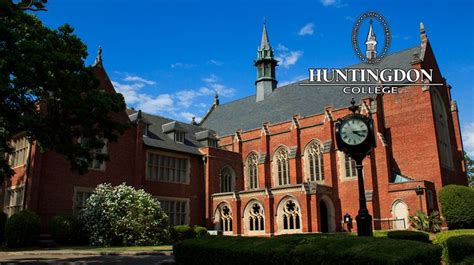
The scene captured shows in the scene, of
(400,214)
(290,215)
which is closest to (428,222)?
(400,214)

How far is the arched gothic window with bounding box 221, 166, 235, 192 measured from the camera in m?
37.2

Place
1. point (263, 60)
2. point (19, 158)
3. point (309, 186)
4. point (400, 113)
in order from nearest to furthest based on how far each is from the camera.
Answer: point (19, 158)
point (309, 186)
point (400, 113)
point (263, 60)

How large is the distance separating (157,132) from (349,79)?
56.7 ft

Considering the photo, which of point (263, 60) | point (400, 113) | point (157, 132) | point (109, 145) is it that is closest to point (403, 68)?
point (400, 113)

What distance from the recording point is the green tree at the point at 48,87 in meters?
12.6

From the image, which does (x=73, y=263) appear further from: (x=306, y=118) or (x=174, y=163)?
(x=306, y=118)

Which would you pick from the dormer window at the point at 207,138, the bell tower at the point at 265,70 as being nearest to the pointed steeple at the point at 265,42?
the bell tower at the point at 265,70

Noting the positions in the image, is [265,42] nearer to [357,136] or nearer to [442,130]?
[442,130]

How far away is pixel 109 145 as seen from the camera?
28594 millimetres


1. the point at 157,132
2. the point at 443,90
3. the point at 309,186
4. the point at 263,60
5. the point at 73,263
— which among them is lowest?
the point at 73,263

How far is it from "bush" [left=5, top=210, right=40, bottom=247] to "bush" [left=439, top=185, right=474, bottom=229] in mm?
25656

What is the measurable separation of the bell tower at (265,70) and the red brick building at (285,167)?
5270 millimetres

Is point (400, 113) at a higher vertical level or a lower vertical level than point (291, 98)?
lower

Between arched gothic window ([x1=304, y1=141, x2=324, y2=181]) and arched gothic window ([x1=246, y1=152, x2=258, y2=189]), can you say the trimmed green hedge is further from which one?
arched gothic window ([x1=246, y1=152, x2=258, y2=189])
